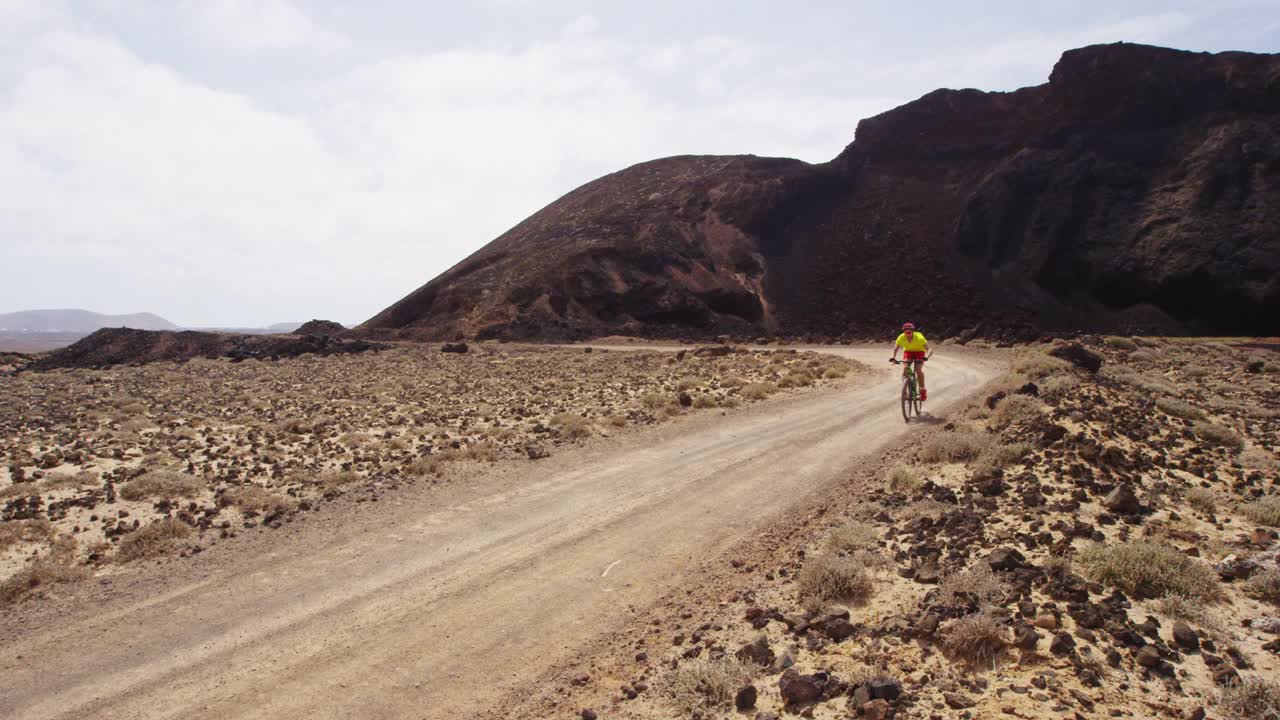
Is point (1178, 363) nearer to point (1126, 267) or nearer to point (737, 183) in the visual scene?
point (1126, 267)

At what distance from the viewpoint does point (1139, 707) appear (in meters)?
4.38

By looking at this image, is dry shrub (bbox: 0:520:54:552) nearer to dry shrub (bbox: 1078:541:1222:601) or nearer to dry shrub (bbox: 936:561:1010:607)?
dry shrub (bbox: 936:561:1010:607)

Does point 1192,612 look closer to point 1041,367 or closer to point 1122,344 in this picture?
point 1041,367

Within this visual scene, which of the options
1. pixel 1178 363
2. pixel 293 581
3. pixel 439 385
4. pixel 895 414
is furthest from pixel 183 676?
pixel 1178 363

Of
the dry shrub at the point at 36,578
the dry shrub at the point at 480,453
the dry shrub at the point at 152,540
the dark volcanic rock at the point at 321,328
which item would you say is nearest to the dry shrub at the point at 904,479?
the dry shrub at the point at 480,453

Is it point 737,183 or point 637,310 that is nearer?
point 637,310

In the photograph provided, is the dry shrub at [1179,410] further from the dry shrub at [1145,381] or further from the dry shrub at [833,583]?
the dry shrub at [833,583]

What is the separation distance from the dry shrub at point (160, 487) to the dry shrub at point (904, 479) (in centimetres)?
1173

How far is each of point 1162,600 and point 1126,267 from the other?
53563 mm

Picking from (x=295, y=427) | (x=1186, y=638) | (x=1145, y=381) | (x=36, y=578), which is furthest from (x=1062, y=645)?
(x=1145, y=381)

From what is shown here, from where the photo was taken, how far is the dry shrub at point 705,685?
16.3 ft

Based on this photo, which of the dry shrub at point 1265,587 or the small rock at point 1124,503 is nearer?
the dry shrub at point 1265,587

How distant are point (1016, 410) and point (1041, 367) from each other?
24.3ft

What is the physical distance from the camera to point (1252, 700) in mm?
4230
